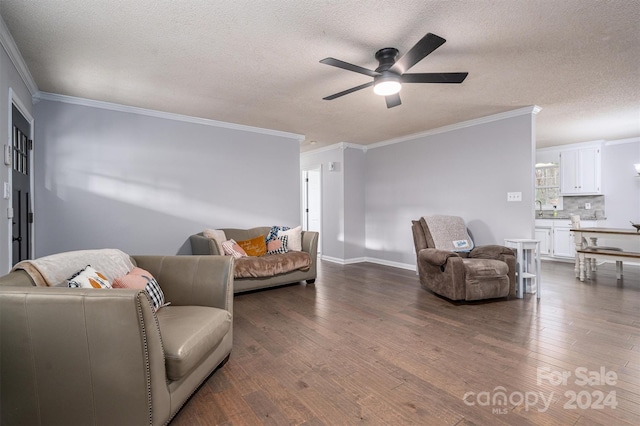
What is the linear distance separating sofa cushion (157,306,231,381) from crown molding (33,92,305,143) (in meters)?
3.13

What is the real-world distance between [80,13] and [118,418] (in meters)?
2.49

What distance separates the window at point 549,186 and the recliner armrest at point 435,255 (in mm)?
4716

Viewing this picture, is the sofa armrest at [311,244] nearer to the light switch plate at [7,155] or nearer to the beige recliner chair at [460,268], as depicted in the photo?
the beige recliner chair at [460,268]

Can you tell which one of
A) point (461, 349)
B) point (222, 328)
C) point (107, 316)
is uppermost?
point (107, 316)

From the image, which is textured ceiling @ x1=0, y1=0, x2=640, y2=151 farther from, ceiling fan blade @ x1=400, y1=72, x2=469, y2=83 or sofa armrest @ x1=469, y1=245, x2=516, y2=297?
sofa armrest @ x1=469, y1=245, x2=516, y2=297

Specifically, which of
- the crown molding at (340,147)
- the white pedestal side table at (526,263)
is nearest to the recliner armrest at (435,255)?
the white pedestal side table at (526,263)

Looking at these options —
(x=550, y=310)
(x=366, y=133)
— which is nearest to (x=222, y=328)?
(x=550, y=310)

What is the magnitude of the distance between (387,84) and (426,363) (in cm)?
220

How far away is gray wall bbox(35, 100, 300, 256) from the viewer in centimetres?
365

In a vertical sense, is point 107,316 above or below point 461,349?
above

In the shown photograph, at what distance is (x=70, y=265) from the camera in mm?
1845

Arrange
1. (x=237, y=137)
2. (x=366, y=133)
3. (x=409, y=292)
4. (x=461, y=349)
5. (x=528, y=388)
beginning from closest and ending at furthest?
(x=528, y=388)
(x=461, y=349)
(x=409, y=292)
(x=237, y=137)
(x=366, y=133)

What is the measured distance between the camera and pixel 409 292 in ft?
13.5

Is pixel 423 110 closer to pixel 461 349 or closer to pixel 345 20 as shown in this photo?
pixel 345 20
